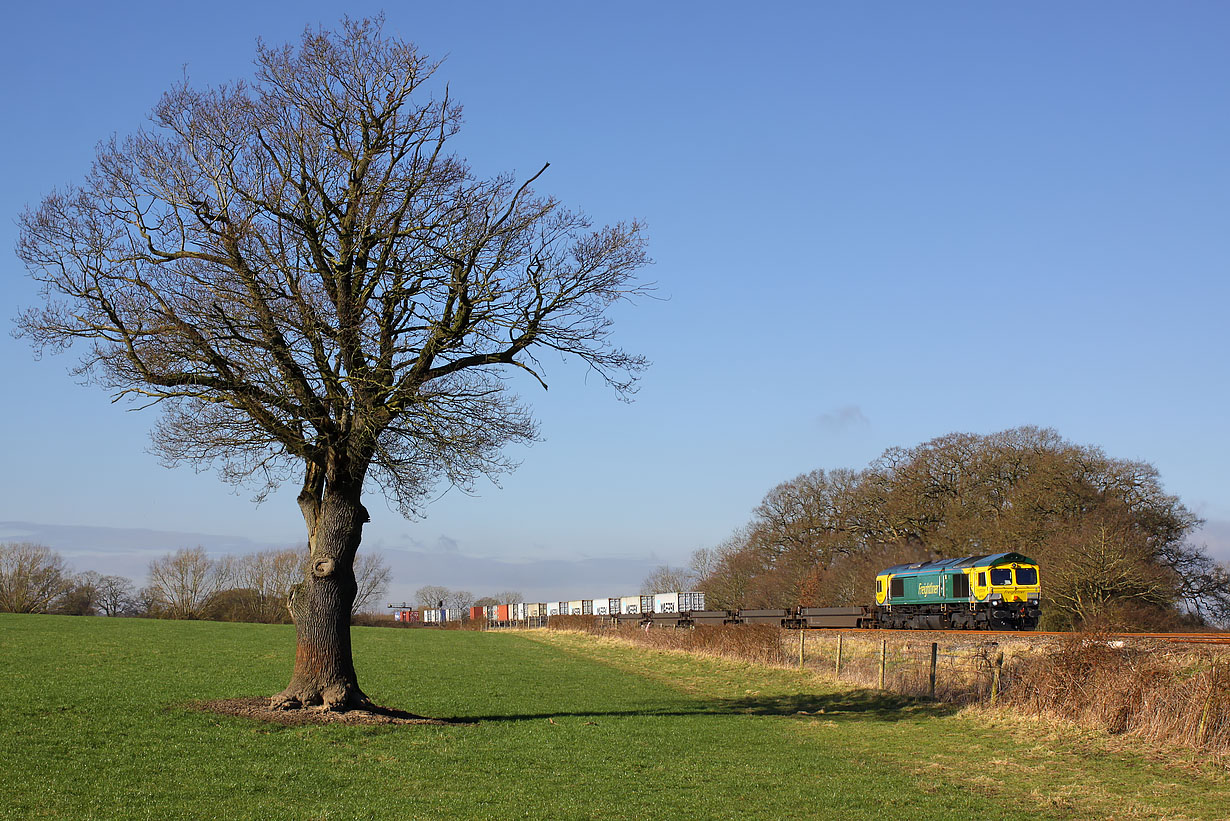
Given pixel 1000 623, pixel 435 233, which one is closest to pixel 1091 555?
pixel 1000 623

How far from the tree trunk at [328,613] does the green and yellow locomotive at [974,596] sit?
1077 inches

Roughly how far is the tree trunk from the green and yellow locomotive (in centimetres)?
2735

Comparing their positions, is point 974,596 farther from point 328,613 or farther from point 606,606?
point 606,606

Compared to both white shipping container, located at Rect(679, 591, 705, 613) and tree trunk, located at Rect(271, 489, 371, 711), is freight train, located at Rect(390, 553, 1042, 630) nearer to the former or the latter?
white shipping container, located at Rect(679, 591, 705, 613)

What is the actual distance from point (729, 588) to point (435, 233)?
68.0m

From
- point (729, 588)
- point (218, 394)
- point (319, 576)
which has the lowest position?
point (729, 588)

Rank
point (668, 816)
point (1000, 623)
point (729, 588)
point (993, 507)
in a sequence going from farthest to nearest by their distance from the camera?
point (729, 588) < point (993, 507) < point (1000, 623) < point (668, 816)

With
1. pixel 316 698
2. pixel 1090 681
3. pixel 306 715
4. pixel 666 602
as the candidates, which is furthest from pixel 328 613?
pixel 666 602

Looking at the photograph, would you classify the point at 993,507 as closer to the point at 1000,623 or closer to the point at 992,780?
the point at 1000,623

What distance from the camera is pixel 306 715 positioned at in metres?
15.5

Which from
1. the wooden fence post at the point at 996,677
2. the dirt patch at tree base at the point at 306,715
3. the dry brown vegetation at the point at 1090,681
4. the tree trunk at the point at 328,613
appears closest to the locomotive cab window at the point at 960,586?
the dry brown vegetation at the point at 1090,681

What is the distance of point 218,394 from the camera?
15.4 m

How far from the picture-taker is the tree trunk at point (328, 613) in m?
16.0

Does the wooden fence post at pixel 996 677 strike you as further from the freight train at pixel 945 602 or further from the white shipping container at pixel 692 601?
the white shipping container at pixel 692 601
